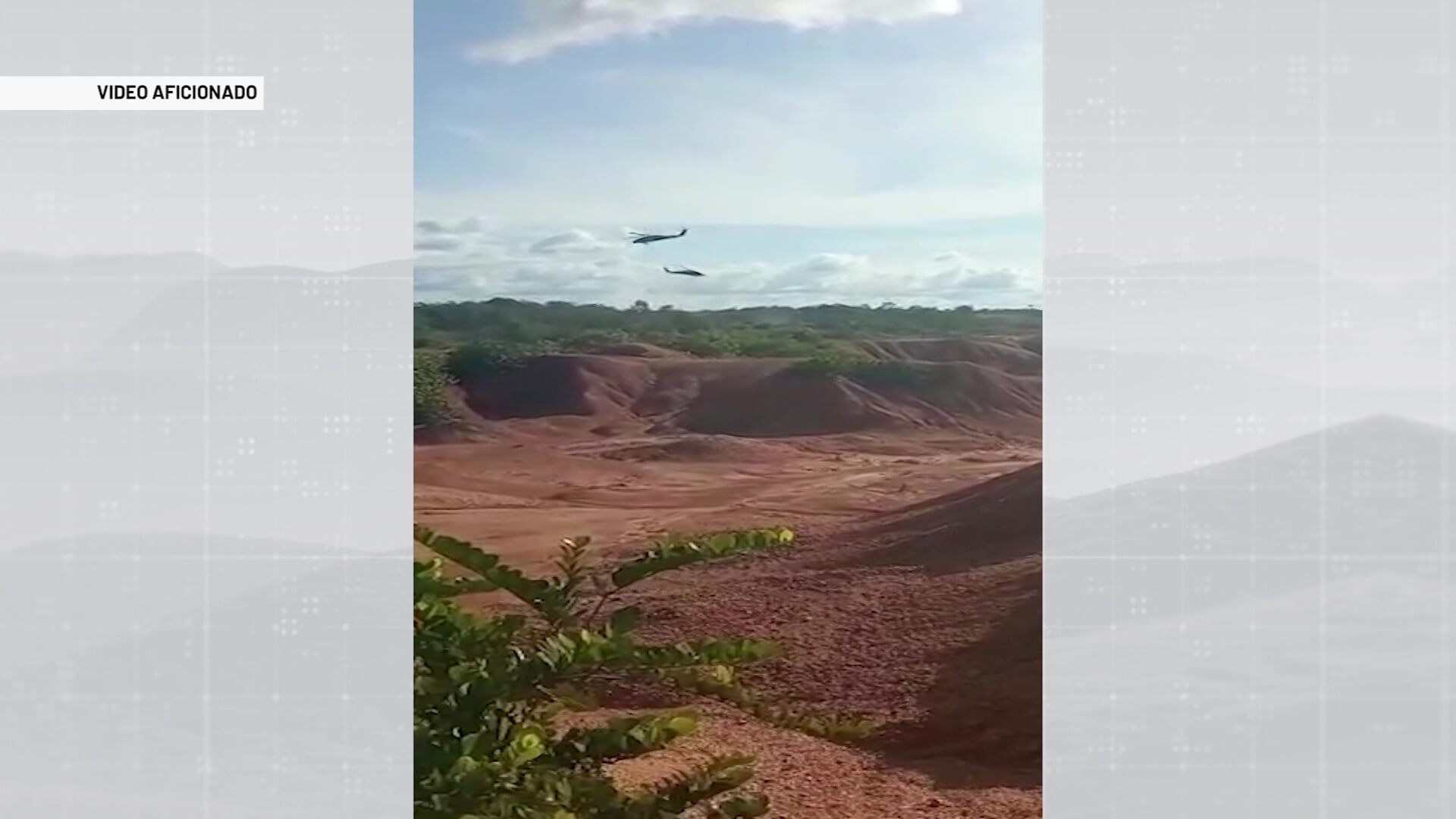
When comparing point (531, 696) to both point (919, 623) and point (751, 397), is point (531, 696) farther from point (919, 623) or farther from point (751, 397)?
point (751, 397)

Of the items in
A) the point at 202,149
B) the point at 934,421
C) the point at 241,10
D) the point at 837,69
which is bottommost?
the point at 934,421

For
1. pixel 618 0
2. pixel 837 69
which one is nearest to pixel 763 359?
pixel 837 69

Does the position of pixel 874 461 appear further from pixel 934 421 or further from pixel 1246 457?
pixel 1246 457

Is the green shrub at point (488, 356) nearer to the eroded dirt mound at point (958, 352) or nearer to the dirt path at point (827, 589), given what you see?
the dirt path at point (827, 589)

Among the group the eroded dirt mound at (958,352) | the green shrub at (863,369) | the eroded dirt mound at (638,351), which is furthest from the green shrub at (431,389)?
the eroded dirt mound at (958,352)

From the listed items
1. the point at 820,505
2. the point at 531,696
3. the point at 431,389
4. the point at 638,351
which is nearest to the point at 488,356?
the point at 431,389

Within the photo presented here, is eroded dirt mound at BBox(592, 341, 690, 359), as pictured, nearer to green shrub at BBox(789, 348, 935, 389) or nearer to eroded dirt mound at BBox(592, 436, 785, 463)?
eroded dirt mound at BBox(592, 436, 785, 463)

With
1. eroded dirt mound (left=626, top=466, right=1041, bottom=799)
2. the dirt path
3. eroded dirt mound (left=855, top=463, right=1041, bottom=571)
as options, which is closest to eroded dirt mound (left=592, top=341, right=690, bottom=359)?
the dirt path
